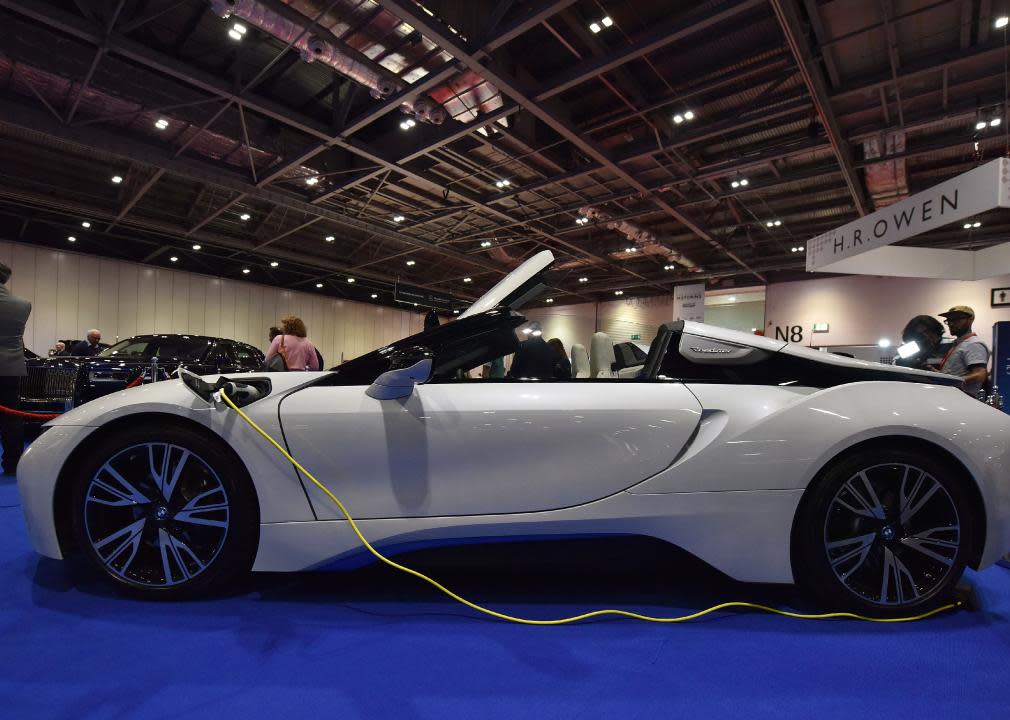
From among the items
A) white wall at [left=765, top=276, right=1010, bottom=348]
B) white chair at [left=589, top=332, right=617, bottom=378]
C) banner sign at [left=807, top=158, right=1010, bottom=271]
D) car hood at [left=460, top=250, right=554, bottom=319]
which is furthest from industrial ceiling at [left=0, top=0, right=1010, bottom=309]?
car hood at [left=460, top=250, right=554, bottom=319]

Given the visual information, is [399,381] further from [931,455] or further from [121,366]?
[121,366]

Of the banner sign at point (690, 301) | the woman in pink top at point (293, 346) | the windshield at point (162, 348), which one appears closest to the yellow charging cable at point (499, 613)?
the woman in pink top at point (293, 346)

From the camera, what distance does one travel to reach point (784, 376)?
1.85m

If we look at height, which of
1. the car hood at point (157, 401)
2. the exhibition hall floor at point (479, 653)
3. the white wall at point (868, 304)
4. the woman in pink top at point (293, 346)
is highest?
the white wall at point (868, 304)

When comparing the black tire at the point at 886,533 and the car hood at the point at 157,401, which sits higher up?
the car hood at the point at 157,401

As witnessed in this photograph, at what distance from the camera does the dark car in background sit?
4648 mm

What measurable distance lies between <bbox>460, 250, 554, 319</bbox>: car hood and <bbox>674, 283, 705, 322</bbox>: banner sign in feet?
42.6

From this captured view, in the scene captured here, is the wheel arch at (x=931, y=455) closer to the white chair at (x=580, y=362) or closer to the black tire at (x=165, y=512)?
the white chair at (x=580, y=362)

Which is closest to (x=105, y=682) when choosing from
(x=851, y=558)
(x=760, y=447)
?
(x=760, y=447)

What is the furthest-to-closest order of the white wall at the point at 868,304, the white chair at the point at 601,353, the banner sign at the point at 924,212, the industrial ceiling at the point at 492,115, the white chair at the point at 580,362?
the white wall at the point at 868,304, the industrial ceiling at the point at 492,115, the banner sign at the point at 924,212, the white chair at the point at 601,353, the white chair at the point at 580,362

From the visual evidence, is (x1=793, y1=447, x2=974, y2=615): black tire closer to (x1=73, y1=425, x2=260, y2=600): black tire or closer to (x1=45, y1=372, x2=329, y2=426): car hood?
(x1=45, y1=372, x2=329, y2=426): car hood

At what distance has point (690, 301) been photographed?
47.6ft

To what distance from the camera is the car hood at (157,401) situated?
1.73 metres

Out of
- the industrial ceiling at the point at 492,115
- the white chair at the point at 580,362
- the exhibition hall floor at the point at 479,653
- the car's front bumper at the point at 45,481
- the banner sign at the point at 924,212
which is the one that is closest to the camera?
the exhibition hall floor at the point at 479,653
